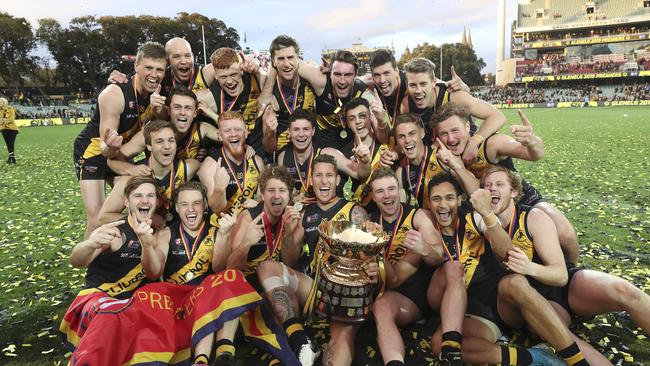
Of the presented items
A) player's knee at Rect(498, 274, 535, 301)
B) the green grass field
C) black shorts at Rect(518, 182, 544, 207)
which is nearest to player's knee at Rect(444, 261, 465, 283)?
player's knee at Rect(498, 274, 535, 301)

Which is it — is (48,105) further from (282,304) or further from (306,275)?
(282,304)

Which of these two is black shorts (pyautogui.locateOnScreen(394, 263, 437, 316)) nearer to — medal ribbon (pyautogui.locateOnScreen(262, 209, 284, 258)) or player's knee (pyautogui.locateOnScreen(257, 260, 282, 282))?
player's knee (pyautogui.locateOnScreen(257, 260, 282, 282))

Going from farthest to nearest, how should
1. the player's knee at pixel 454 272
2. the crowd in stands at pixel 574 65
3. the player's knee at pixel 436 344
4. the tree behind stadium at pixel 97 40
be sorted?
the crowd in stands at pixel 574 65 → the tree behind stadium at pixel 97 40 → the player's knee at pixel 454 272 → the player's knee at pixel 436 344

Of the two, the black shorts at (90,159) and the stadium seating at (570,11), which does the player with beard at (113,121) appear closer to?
the black shorts at (90,159)

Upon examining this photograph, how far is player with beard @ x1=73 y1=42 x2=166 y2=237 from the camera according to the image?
15.2 ft

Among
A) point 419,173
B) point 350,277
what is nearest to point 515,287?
point 350,277

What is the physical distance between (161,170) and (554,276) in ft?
11.9

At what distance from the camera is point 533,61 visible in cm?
6994

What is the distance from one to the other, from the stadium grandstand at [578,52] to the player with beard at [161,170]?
4974cm

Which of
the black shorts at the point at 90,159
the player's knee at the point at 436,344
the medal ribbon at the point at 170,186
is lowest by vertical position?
the player's knee at the point at 436,344

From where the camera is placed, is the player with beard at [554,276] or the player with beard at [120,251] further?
the player with beard at [120,251]

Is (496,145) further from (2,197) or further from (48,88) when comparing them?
(48,88)

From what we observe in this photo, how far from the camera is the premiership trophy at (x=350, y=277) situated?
3.17 metres

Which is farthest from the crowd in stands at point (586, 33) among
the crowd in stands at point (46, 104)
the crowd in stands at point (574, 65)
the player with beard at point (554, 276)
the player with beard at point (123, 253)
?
the player with beard at point (123, 253)
